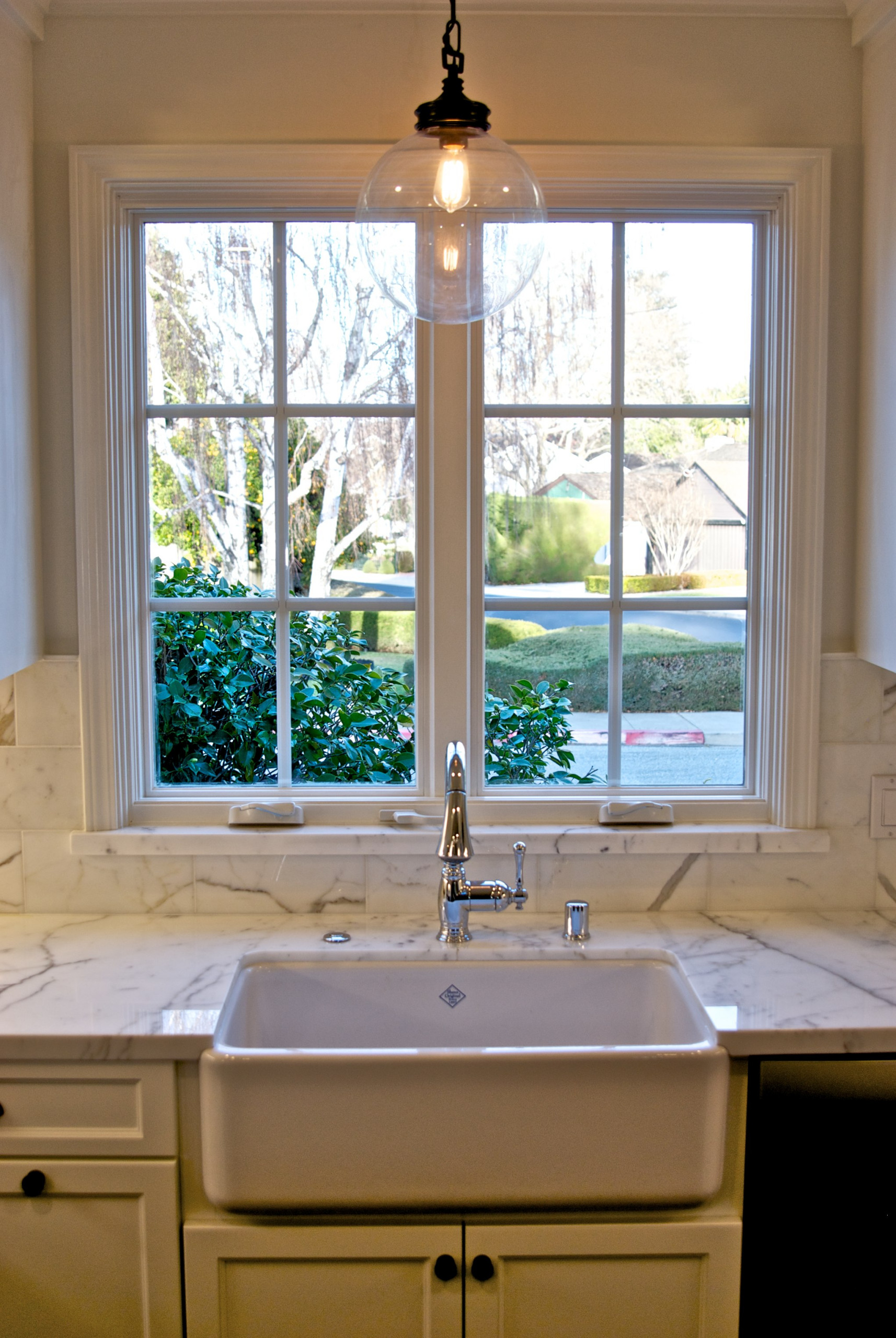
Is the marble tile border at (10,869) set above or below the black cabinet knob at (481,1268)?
above

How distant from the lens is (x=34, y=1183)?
1712mm

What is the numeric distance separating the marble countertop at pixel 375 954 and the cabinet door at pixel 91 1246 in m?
0.19

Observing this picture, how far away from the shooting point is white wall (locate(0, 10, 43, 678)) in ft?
6.61

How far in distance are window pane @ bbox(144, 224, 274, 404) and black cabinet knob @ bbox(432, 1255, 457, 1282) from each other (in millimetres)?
1597

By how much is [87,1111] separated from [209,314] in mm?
1498

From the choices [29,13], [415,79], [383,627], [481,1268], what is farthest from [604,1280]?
[29,13]

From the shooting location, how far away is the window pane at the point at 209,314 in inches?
88.7

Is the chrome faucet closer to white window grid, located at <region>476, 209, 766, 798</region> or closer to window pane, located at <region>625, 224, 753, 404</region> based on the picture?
white window grid, located at <region>476, 209, 766, 798</region>

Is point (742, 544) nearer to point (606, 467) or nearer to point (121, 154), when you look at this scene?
point (606, 467)

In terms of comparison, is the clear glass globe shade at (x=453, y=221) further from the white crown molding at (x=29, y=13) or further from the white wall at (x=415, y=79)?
the white crown molding at (x=29, y=13)

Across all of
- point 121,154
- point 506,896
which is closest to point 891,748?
point 506,896

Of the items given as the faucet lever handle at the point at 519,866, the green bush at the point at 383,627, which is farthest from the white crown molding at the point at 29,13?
the faucet lever handle at the point at 519,866

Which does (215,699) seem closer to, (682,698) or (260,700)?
(260,700)

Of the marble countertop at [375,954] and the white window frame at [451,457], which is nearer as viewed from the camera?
the marble countertop at [375,954]
